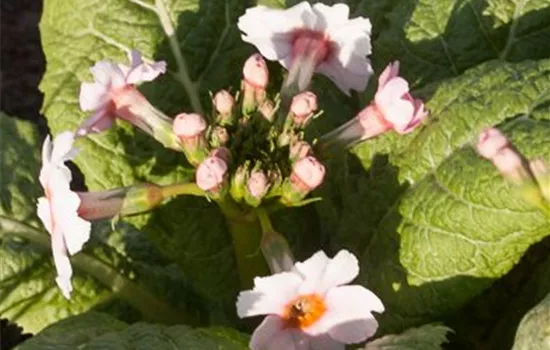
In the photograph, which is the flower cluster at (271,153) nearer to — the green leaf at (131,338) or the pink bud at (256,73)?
the pink bud at (256,73)

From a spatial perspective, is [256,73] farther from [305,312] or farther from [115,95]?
[305,312]

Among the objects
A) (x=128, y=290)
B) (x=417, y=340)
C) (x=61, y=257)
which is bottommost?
(x=417, y=340)

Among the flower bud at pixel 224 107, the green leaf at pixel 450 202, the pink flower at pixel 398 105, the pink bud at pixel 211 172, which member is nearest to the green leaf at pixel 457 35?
the green leaf at pixel 450 202

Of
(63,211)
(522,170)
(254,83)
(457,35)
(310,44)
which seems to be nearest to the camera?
(522,170)

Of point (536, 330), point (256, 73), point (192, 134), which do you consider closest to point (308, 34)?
point (256, 73)

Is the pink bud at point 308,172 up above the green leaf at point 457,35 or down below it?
below

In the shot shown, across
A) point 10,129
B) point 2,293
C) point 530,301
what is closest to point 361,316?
point 530,301
